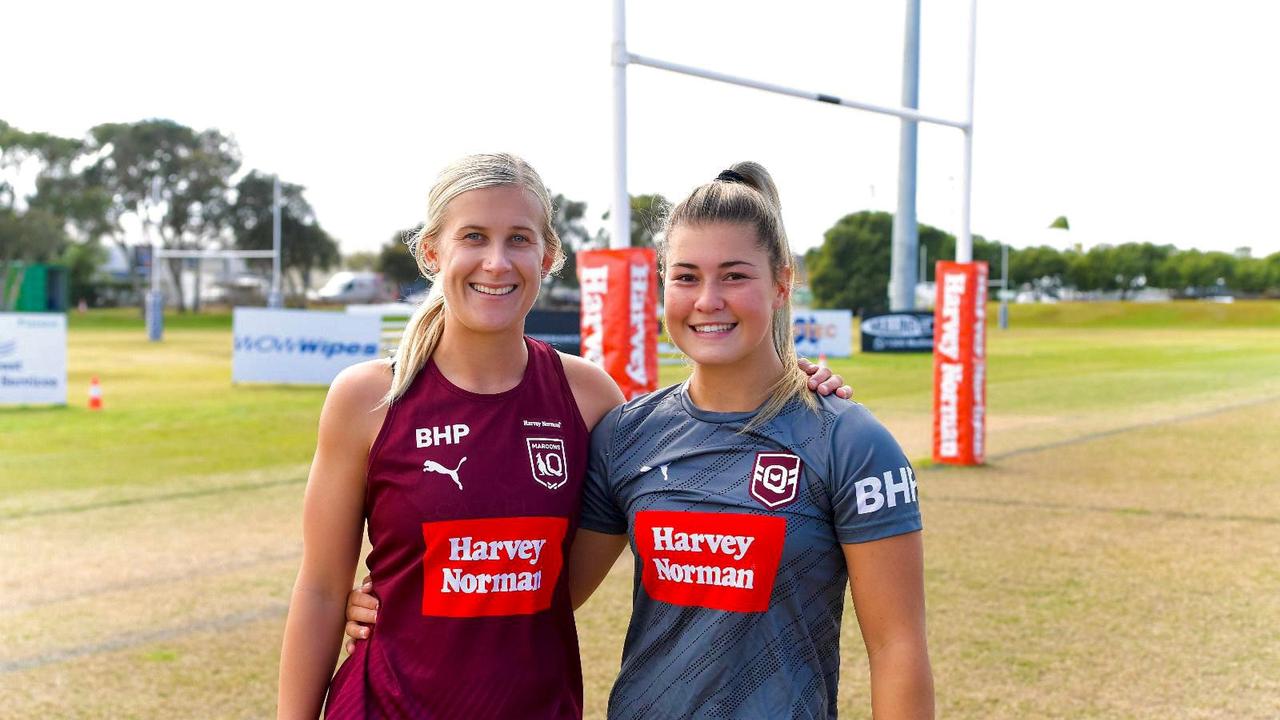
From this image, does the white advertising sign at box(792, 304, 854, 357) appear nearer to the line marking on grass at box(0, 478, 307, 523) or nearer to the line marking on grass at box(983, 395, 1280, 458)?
the line marking on grass at box(983, 395, 1280, 458)

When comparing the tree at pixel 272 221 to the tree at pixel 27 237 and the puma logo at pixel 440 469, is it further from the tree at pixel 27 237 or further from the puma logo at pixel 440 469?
the puma logo at pixel 440 469

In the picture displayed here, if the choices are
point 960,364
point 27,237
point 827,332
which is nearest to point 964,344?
point 960,364

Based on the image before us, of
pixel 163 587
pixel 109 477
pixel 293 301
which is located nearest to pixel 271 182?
pixel 293 301

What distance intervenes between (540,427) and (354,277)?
67223 mm

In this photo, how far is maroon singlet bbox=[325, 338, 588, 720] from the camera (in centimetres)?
218

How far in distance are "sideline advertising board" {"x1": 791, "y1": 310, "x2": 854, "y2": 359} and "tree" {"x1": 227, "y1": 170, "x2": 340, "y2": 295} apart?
4091 centimetres

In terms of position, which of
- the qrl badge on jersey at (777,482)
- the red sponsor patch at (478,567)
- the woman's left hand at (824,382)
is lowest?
the red sponsor patch at (478,567)

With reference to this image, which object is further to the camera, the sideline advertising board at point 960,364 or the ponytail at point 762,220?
the sideline advertising board at point 960,364

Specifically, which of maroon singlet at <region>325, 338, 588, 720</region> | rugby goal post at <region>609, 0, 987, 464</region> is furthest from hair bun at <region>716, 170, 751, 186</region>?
rugby goal post at <region>609, 0, 987, 464</region>

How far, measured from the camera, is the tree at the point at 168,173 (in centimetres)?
6294

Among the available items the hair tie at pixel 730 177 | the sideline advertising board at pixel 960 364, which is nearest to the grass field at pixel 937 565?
the sideline advertising board at pixel 960 364

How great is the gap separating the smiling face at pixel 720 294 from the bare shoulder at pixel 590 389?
0.32 meters

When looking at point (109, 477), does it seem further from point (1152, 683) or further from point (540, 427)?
point (540, 427)

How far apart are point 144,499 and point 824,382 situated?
337 inches
